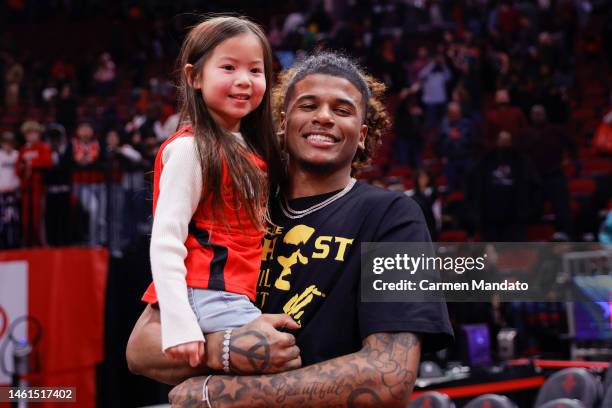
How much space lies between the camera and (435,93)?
47.8 feet

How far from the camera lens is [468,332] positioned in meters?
7.27

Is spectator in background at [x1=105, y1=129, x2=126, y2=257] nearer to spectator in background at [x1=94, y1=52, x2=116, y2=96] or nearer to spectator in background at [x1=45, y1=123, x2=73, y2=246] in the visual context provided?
spectator in background at [x1=45, y1=123, x2=73, y2=246]

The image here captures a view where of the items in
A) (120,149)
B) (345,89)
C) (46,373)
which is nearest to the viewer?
(345,89)

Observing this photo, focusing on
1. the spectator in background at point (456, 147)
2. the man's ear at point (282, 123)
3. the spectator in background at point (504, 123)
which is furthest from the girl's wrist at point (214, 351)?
the spectator in background at point (456, 147)

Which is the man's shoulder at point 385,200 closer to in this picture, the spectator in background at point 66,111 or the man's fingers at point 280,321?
the man's fingers at point 280,321

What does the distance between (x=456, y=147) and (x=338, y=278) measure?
10.2m

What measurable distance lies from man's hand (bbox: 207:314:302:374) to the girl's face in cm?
62

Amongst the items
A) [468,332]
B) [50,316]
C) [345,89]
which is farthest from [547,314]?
[345,89]

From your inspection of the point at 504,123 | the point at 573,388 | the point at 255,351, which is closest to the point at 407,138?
the point at 504,123

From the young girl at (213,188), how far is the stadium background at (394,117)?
1.56m

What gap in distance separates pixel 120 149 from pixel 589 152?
7.05 metres

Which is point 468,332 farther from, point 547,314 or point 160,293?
point 160,293

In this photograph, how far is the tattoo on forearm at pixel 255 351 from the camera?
223 cm

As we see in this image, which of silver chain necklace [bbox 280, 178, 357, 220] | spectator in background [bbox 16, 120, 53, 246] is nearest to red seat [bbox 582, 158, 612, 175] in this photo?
spectator in background [bbox 16, 120, 53, 246]
